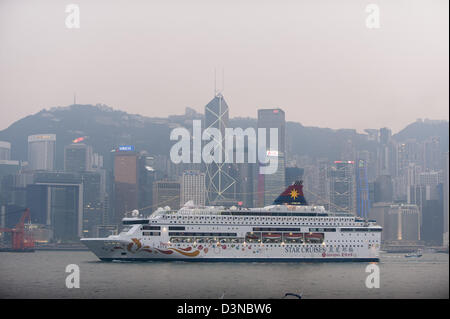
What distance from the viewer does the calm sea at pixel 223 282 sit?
34469 mm

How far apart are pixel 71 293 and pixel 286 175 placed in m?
105

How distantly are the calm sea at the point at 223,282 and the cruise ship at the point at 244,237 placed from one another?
1272 mm

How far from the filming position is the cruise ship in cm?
5197

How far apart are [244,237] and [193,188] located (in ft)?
264

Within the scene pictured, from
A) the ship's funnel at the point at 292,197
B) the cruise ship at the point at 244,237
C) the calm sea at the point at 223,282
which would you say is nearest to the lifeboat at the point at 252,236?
the cruise ship at the point at 244,237

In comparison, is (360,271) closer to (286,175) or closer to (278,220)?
(278,220)

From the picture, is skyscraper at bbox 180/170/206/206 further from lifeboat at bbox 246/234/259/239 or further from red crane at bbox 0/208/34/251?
lifeboat at bbox 246/234/259/239

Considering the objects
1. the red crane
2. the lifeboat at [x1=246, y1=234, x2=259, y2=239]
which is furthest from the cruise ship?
the red crane

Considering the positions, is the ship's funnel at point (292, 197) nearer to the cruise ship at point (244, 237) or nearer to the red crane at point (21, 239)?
the cruise ship at point (244, 237)

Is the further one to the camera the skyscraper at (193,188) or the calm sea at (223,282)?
the skyscraper at (193,188)

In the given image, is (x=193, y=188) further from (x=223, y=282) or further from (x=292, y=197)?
(x=223, y=282)
